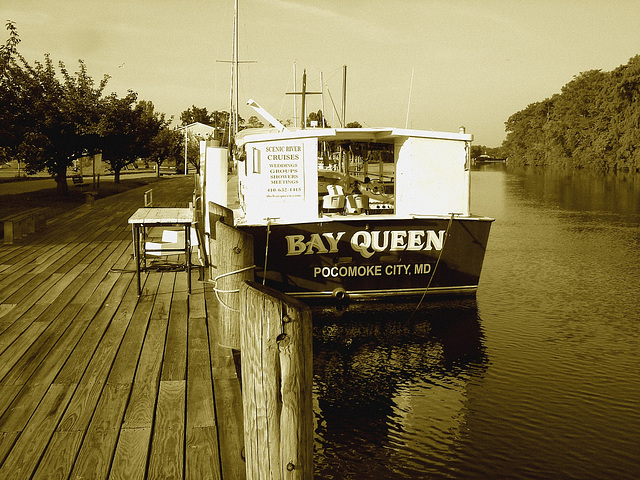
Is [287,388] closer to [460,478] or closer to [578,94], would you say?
[460,478]

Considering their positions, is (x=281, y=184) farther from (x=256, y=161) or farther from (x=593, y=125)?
(x=593, y=125)

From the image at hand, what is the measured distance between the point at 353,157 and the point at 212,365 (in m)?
10.7

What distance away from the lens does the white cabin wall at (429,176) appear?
500 inches

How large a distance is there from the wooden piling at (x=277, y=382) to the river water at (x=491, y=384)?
3.94 meters

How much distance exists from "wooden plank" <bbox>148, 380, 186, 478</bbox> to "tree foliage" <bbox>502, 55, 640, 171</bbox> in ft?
285

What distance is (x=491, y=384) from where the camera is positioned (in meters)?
10.1

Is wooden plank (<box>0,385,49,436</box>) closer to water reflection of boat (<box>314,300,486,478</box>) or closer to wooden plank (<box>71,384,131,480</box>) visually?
wooden plank (<box>71,384,131,480</box>)

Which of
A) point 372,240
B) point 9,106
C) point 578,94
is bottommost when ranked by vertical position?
point 372,240

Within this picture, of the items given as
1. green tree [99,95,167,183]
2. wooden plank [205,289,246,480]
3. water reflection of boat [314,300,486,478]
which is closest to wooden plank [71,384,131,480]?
wooden plank [205,289,246,480]

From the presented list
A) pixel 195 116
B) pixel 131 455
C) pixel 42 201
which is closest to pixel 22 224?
pixel 131 455

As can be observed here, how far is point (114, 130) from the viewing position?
2941 centimetres

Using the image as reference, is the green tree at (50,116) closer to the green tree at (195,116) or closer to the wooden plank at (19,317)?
the wooden plank at (19,317)

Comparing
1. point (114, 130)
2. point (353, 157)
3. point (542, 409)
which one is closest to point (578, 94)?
point (114, 130)

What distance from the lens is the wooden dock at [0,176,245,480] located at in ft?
14.9
